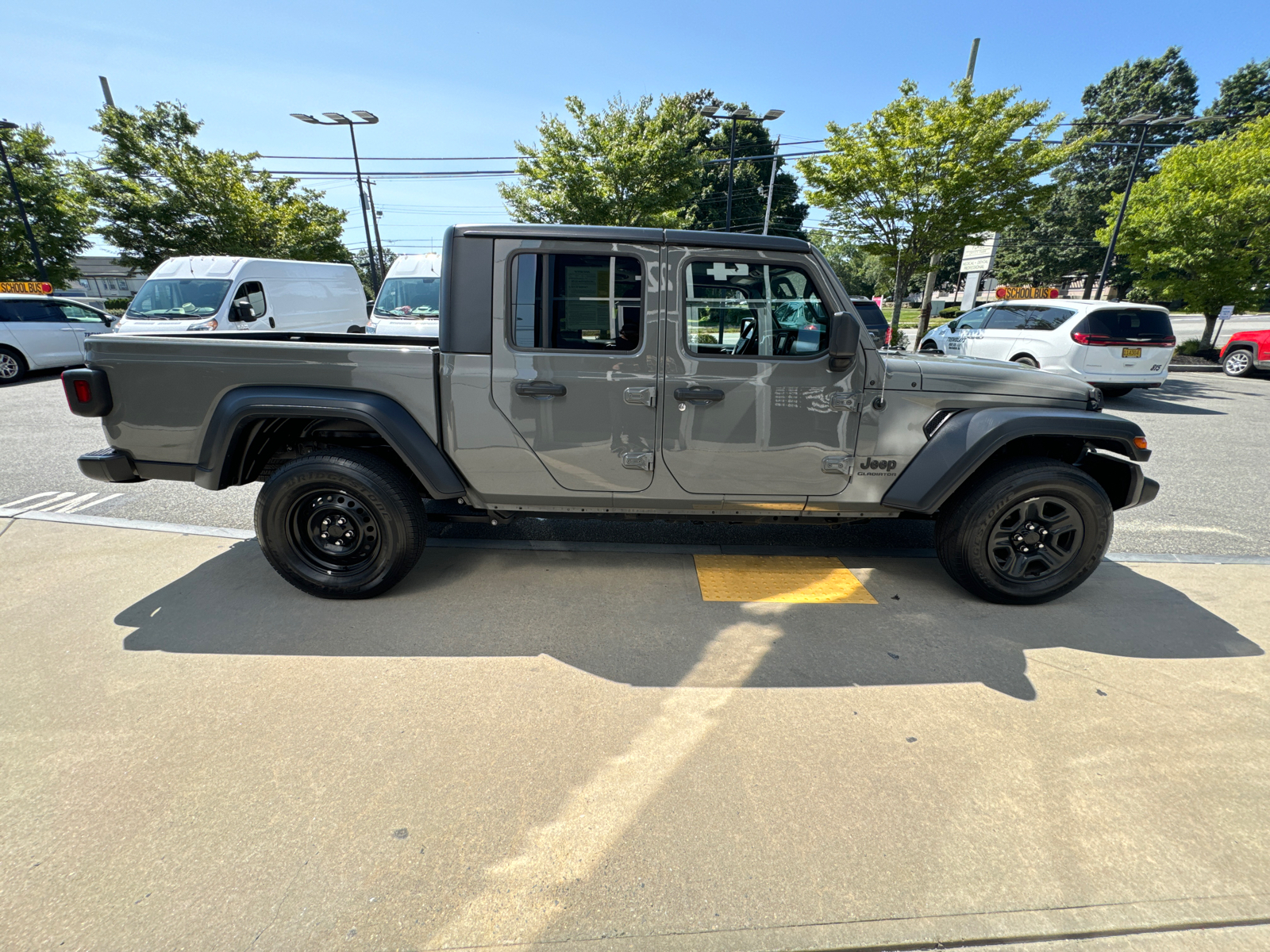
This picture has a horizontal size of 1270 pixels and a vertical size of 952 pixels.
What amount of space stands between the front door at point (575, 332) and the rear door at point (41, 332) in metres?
12.3

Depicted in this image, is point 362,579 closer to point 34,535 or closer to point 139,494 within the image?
point 34,535

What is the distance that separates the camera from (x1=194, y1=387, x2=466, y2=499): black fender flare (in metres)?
2.92

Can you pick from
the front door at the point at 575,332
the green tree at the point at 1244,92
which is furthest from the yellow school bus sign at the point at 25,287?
the green tree at the point at 1244,92

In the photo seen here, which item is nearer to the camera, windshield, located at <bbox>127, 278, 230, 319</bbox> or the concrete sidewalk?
the concrete sidewalk

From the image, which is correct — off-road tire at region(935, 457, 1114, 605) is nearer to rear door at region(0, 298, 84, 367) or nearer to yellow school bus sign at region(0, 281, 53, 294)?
rear door at region(0, 298, 84, 367)

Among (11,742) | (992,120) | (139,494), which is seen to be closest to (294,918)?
(11,742)

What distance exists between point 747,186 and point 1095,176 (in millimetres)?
28468

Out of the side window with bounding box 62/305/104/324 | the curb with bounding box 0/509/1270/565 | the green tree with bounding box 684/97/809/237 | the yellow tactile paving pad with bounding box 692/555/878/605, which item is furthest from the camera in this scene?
the green tree with bounding box 684/97/809/237

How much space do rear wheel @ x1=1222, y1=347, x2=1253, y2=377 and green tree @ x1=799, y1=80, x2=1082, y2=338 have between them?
5.84 meters

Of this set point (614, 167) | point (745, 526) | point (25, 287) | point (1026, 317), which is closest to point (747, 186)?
point (614, 167)

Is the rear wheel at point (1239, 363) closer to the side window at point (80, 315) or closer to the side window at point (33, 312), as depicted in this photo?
the side window at point (80, 315)

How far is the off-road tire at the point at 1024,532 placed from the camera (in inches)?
122

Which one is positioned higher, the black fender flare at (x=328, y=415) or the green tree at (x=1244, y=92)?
the green tree at (x=1244, y=92)

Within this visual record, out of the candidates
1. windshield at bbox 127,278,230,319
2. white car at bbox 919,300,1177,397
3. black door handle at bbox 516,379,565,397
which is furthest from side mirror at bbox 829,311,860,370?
windshield at bbox 127,278,230,319
